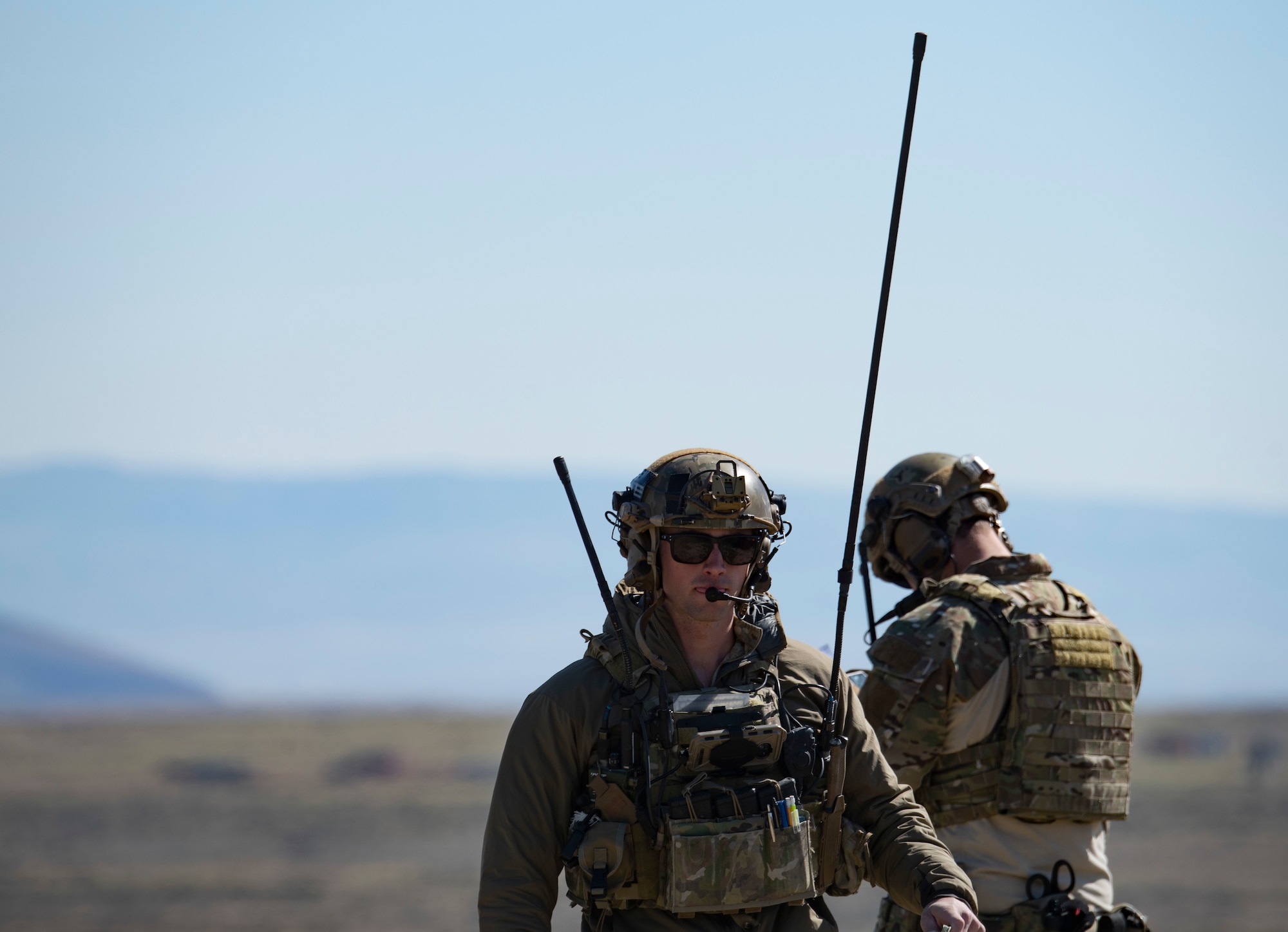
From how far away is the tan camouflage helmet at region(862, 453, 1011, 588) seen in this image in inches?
286

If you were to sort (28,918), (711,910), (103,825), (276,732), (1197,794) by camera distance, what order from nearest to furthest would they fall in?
(711,910), (28,918), (103,825), (1197,794), (276,732)

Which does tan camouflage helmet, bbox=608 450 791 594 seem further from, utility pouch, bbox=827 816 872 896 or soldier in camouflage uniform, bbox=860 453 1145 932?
soldier in camouflage uniform, bbox=860 453 1145 932

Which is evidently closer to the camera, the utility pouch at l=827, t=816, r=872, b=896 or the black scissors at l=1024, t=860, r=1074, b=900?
the utility pouch at l=827, t=816, r=872, b=896

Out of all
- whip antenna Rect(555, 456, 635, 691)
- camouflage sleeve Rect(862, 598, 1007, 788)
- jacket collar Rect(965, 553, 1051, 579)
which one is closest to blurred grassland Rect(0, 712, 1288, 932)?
jacket collar Rect(965, 553, 1051, 579)

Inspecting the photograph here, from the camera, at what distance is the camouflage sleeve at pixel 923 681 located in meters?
6.52

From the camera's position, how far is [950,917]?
4906 millimetres

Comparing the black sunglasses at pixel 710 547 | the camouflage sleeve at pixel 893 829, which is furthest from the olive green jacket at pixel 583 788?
the black sunglasses at pixel 710 547

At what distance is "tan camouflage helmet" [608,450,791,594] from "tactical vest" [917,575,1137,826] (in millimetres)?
1598

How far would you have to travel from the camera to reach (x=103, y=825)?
4459 centimetres

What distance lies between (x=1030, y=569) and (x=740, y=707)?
2308 mm

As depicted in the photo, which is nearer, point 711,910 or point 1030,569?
point 711,910

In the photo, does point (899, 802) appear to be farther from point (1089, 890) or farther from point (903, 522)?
point (903, 522)

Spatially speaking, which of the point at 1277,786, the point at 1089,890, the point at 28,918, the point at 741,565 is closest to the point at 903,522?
the point at 1089,890

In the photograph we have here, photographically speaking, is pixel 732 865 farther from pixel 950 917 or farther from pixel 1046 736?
pixel 1046 736
